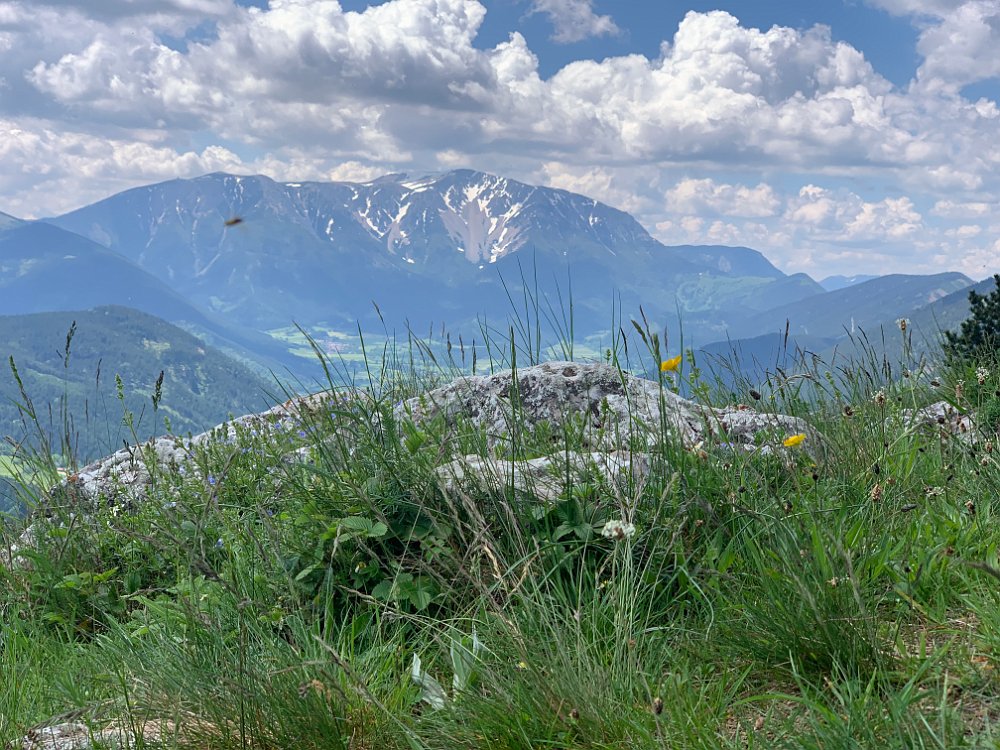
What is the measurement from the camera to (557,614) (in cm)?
268

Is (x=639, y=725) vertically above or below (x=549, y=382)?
below

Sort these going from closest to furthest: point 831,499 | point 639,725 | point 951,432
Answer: point 639,725 → point 831,499 → point 951,432

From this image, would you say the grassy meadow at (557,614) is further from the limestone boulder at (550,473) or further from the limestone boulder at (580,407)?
the limestone boulder at (580,407)

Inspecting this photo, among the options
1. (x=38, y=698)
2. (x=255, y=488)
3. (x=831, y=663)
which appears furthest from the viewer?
(x=255, y=488)

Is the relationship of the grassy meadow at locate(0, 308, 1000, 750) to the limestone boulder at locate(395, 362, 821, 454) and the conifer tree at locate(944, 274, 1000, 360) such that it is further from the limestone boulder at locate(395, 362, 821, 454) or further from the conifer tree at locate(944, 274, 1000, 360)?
the conifer tree at locate(944, 274, 1000, 360)

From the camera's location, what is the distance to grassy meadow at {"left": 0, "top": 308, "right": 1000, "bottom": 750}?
2.35m

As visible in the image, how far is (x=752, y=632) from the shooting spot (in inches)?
107

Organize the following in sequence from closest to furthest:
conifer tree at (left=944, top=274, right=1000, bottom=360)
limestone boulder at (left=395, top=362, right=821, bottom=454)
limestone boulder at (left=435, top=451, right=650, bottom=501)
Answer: limestone boulder at (left=435, top=451, right=650, bottom=501), limestone boulder at (left=395, top=362, right=821, bottom=454), conifer tree at (left=944, top=274, right=1000, bottom=360)

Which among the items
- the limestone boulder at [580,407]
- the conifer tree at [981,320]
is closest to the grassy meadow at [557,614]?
the limestone boulder at [580,407]

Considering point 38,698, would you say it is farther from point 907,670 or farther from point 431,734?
point 907,670

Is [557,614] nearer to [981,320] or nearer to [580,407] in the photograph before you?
[580,407]

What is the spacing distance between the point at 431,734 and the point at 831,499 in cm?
210

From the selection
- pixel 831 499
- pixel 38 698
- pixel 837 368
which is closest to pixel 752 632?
pixel 831 499

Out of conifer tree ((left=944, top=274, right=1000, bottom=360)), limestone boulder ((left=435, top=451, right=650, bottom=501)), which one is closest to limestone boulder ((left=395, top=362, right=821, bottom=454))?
limestone boulder ((left=435, top=451, right=650, bottom=501))
